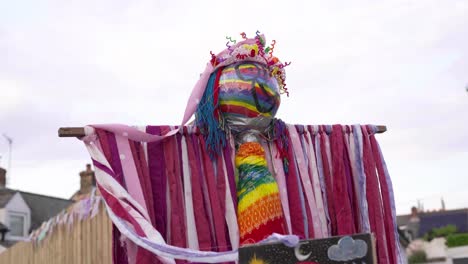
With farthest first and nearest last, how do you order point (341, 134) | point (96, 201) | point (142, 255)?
point (96, 201)
point (341, 134)
point (142, 255)

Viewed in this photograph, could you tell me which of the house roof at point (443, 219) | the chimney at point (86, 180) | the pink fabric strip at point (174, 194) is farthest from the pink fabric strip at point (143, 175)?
the house roof at point (443, 219)

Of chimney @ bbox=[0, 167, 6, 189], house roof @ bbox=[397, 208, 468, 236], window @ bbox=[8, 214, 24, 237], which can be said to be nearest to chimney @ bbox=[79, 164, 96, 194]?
window @ bbox=[8, 214, 24, 237]

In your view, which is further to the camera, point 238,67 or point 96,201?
point 96,201

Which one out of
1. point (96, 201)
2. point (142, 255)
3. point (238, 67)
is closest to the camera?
point (142, 255)

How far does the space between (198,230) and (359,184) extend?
986mm

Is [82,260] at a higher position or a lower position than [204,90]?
lower

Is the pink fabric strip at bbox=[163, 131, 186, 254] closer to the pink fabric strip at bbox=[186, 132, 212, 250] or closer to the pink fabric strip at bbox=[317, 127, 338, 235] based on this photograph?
the pink fabric strip at bbox=[186, 132, 212, 250]

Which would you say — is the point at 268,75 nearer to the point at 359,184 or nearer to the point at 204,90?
the point at 204,90

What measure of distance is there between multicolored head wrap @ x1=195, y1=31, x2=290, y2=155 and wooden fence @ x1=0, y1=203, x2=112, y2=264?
4.70 feet

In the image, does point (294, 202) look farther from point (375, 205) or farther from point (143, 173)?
point (143, 173)

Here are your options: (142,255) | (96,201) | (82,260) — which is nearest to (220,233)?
(142,255)

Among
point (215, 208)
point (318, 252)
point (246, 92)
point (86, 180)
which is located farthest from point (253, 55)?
point (86, 180)

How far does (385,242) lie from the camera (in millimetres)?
3332

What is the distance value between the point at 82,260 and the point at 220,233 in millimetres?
2173
